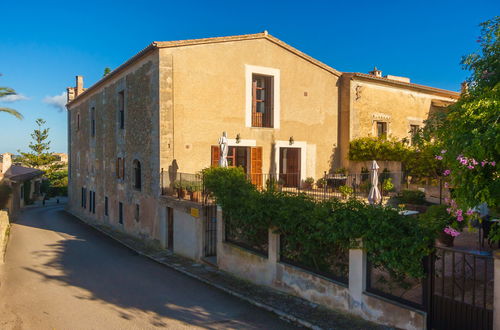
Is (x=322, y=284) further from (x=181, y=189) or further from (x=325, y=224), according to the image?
(x=181, y=189)

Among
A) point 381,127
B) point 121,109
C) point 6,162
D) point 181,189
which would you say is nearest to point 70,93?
point 6,162

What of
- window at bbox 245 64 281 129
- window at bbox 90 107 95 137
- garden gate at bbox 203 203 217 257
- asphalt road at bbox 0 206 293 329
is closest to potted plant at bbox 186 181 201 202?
garden gate at bbox 203 203 217 257

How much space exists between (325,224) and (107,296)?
20.0ft

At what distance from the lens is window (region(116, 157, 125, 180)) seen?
19775 millimetres

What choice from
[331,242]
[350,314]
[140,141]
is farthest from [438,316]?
[140,141]

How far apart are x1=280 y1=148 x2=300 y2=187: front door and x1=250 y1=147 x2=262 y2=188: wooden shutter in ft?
5.29

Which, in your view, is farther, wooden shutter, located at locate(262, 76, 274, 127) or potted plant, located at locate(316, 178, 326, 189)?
potted plant, located at locate(316, 178, 326, 189)

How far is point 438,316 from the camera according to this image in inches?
248

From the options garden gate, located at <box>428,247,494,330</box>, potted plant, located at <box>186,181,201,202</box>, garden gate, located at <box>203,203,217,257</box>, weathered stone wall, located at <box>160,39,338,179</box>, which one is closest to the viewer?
garden gate, located at <box>428,247,494,330</box>

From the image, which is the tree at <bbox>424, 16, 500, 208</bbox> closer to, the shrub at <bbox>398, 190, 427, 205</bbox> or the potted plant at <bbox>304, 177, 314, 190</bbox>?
the shrub at <bbox>398, 190, 427, 205</bbox>

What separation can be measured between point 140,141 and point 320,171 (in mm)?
8948

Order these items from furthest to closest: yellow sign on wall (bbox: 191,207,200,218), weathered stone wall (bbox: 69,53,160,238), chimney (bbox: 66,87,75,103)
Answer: chimney (bbox: 66,87,75,103) → weathered stone wall (bbox: 69,53,160,238) → yellow sign on wall (bbox: 191,207,200,218)

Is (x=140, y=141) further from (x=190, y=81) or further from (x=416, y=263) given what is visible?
(x=416, y=263)

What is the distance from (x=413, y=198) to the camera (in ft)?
47.4
